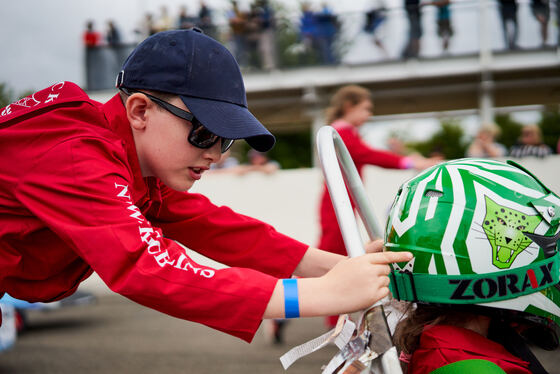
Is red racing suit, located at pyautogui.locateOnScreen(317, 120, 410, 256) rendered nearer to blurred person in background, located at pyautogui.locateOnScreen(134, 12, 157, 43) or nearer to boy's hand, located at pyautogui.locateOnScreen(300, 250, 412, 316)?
boy's hand, located at pyautogui.locateOnScreen(300, 250, 412, 316)

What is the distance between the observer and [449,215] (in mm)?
1829

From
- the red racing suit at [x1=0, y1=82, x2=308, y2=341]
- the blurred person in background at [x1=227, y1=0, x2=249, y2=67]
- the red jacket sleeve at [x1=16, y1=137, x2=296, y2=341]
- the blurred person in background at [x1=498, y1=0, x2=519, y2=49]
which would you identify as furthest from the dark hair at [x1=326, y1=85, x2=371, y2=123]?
the blurred person in background at [x1=227, y1=0, x2=249, y2=67]

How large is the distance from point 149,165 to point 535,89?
1684 centimetres

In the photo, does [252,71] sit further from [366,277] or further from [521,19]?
[366,277]

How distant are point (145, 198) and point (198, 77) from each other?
49 cm

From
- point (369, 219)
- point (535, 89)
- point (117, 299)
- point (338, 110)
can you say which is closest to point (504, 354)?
point (369, 219)

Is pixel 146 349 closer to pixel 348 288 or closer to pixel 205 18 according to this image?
pixel 348 288

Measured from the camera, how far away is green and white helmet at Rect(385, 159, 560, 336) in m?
1.80

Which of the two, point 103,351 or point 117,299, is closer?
point 103,351

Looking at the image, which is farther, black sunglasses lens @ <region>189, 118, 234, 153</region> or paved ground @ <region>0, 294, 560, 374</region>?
paved ground @ <region>0, 294, 560, 374</region>

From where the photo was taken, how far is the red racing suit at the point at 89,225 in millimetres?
1573

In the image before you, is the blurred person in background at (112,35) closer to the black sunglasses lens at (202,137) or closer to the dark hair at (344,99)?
the dark hair at (344,99)

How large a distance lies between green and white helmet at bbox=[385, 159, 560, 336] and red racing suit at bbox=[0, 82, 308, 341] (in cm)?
50

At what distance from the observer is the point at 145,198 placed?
6.93 ft
